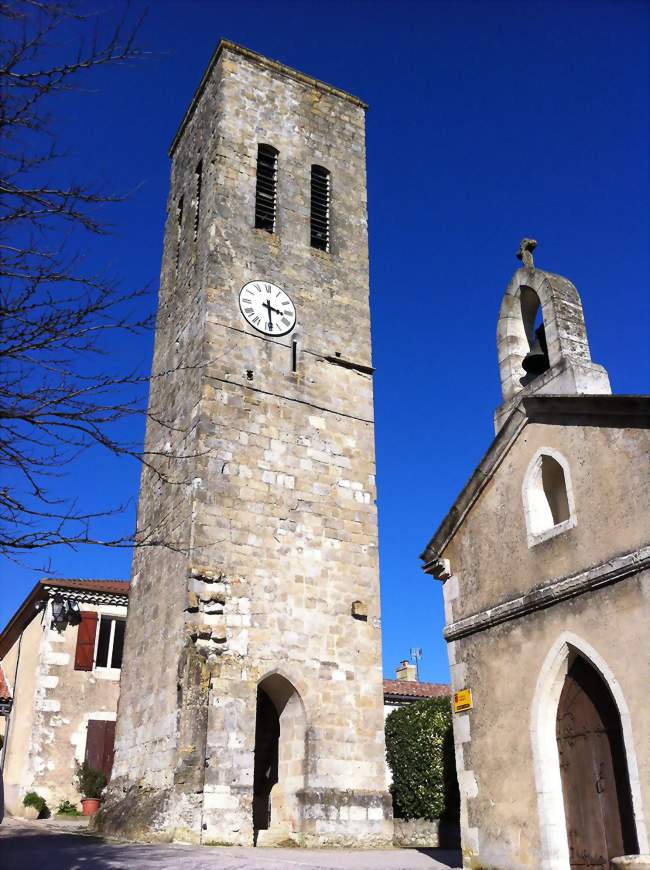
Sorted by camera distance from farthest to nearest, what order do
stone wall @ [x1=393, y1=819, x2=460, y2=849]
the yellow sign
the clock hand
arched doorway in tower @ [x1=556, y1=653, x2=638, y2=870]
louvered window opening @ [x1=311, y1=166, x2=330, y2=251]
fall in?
louvered window opening @ [x1=311, y1=166, x2=330, y2=251] → the clock hand → stone wall @ [x1=393, y1=819, x2=460, y2=849] → the yellow sign → arched doorway in tower @ [x1=556, y1=653, x2=638, y2=870]

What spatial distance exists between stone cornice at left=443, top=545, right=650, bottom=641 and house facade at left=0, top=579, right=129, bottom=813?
448 inches

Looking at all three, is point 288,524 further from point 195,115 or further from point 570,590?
point 195,115

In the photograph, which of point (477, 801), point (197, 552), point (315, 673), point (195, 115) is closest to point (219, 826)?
point (315, 673)

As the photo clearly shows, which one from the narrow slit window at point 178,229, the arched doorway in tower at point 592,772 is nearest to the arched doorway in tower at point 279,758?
the arched doorway in tower at point 592,772

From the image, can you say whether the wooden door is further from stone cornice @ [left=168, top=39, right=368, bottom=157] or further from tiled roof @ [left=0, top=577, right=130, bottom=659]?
stone cornice @ [left=168, top=39, right=368, bottom=157]

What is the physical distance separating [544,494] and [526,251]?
2783mm

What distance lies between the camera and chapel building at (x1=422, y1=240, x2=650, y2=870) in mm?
6559

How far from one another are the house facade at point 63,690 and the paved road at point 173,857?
5308 millimetres

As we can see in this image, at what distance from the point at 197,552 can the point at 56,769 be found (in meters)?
7.40

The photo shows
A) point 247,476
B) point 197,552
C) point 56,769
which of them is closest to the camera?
point 197,552

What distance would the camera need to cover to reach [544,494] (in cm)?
797

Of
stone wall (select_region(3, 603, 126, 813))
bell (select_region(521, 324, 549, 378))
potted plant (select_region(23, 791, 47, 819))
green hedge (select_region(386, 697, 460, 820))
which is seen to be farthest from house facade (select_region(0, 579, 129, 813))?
bell (select_region(521, 324, 549, 378))

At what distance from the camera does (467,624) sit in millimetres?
8211

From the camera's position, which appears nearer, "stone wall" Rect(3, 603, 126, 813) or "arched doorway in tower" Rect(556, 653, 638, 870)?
"arched doorway in tower" Rect(556, 653, 638, 870)
